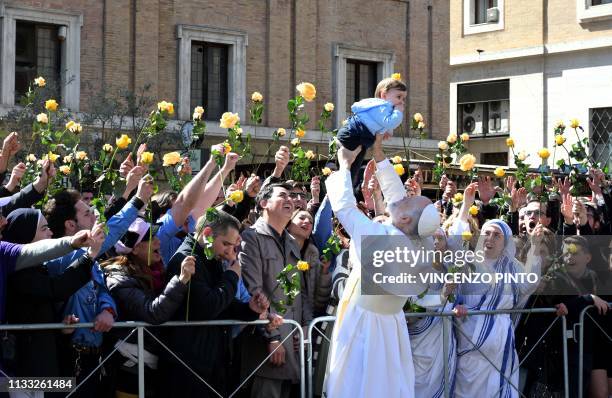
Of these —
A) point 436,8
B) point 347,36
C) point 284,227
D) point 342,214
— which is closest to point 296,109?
point 284,227

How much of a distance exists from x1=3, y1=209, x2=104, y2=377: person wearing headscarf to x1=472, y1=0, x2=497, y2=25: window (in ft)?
109

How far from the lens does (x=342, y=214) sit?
7.42 metres

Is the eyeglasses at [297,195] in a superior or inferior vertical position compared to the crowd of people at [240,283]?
superior

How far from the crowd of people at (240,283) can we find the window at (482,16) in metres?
28.1

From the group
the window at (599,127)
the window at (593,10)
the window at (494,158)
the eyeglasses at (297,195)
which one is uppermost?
the window at (593,10)

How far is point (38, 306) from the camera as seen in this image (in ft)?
25.1

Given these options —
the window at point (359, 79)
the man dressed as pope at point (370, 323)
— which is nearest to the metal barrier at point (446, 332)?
the man dressed as pope at point (370, 323)

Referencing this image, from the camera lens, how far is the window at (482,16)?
38.6 meters

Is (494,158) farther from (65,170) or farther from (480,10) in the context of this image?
(65,170)

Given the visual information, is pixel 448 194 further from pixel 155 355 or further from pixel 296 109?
pixel 155 355

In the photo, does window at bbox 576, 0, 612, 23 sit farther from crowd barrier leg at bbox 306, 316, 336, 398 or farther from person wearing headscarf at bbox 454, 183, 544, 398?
crowd barrier leg at bbox 306, 316, 336, 398

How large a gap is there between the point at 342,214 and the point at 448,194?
4079 millimetres

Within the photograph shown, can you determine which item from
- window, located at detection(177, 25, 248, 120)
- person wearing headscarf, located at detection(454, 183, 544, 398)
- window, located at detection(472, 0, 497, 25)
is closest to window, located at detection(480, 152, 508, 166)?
window, located at detection(472, 0, 497, 25)

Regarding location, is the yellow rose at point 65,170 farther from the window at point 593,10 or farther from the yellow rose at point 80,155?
the window at point 593,10
